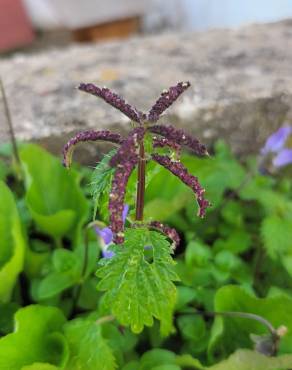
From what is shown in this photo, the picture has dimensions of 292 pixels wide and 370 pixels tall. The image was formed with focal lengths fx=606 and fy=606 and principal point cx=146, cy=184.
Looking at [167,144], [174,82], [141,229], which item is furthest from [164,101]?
[174,82]

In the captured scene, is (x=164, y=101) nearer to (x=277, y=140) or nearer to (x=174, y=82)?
(x=277, y=140)

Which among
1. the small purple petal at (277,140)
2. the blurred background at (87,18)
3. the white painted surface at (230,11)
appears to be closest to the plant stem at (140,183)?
the small purple petal at (277,140)

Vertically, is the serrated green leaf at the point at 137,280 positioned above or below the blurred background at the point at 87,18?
below

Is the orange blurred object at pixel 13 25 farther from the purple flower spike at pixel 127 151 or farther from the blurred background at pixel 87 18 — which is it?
the purple flower spike at pixel 127 151

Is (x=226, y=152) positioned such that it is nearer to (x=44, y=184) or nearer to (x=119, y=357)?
(x=44, y=184)

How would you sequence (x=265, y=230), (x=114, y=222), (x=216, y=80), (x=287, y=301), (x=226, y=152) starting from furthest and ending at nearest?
(x=216, y=80), (x=226, y=152), (x=265, y=230), (x=287, y=301), (x=114, y=222)

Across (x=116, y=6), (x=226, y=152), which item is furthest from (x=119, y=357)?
(x=116, y=6)
